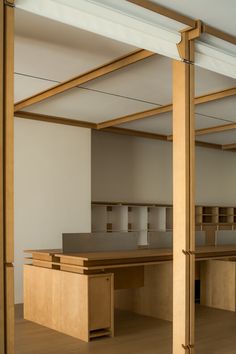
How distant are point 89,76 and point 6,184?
3142mm

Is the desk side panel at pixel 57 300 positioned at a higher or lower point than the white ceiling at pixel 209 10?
lower

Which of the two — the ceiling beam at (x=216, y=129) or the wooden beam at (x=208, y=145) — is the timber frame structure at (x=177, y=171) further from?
the wooden beam at (x=208, y=145)

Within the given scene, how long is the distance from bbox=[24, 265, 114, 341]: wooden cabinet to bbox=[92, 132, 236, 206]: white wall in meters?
4.16

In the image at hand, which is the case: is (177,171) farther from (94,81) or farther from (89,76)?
(94,81)

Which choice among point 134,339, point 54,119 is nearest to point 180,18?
point 134,339

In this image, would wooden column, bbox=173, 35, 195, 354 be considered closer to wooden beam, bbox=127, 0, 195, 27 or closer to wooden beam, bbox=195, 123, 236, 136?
wooden beam, bbox=127, 0, 195, 27

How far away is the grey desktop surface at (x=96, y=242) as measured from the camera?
6.57 m

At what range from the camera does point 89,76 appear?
6.24 m

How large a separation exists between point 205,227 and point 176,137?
7504 mm

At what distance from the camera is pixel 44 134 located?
8.73 meters

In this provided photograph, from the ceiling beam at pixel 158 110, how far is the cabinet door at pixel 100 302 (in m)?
3.13

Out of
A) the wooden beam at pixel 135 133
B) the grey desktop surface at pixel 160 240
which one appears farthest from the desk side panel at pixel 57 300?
the wooden beam at pixel 135 133

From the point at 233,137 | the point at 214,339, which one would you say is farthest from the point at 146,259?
the point at 233,137

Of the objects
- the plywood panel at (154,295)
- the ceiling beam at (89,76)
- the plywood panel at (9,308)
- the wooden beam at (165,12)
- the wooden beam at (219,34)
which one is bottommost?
the plywood panel at (154,295)
